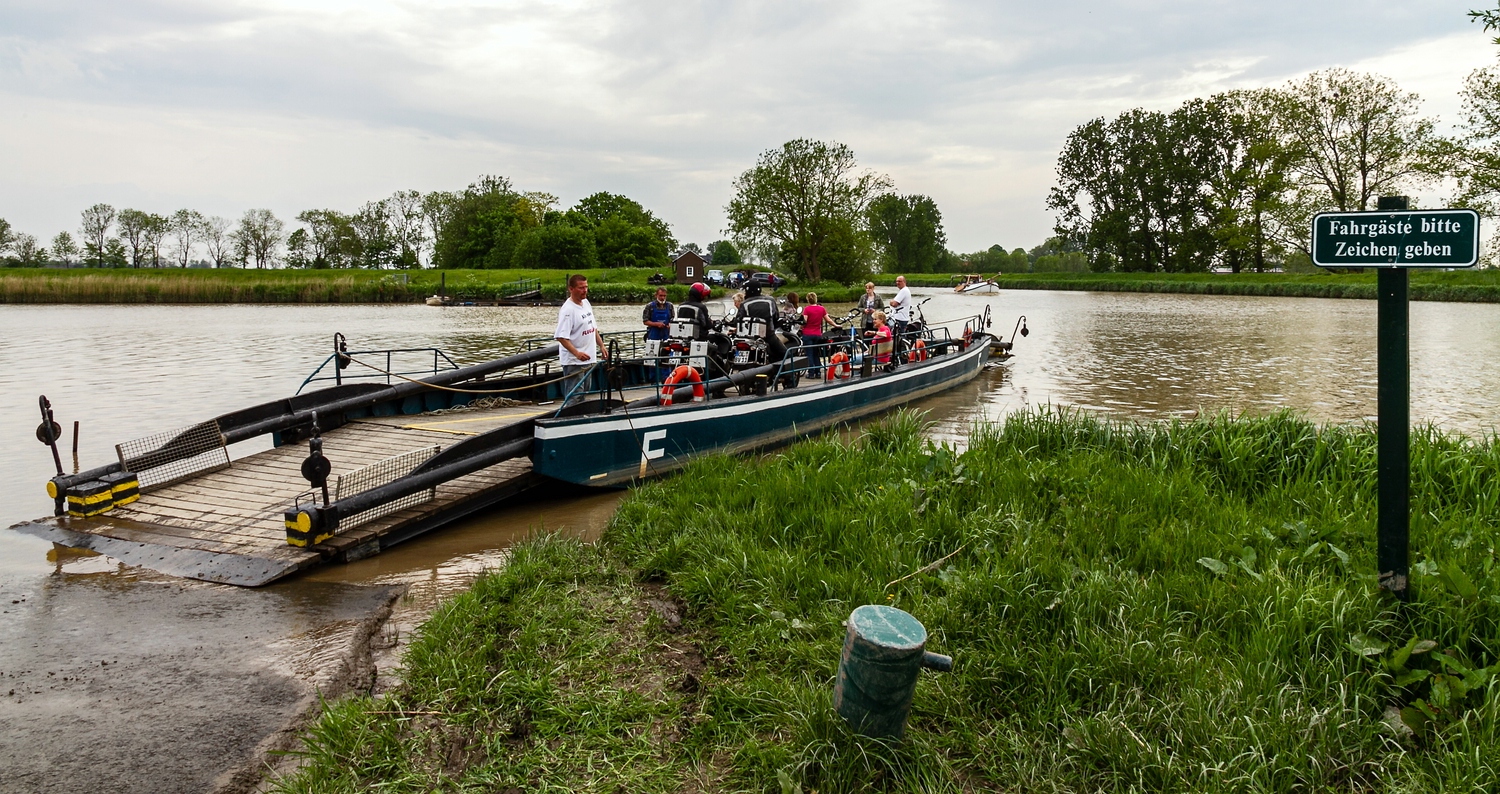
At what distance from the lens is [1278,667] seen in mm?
3879

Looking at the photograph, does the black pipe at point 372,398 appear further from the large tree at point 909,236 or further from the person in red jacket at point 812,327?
the large tree at point 909,236

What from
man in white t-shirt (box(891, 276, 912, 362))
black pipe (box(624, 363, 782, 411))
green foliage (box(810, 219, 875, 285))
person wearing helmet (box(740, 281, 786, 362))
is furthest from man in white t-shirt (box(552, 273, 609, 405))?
green foliage (box(810, 219, 875, 285))

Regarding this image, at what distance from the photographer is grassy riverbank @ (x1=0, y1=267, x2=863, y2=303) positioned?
51594mm

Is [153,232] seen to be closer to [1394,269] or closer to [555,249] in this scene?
[555,249]

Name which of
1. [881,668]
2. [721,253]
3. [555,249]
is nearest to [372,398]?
[881,668]

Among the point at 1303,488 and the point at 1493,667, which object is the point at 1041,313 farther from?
the point at 1493,667

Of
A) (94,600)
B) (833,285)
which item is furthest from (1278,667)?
(833,285)

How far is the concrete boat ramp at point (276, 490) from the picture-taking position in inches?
Result: 293

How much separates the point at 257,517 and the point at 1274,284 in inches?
2620

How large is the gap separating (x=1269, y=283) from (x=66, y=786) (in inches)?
2747

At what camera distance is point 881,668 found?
136 inches

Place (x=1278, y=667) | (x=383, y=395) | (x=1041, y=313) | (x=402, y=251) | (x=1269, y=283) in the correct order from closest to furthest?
(x=1278, y=667), (x=383, y=395), (x=1041, y=313), (x=1269, y=283), (x=402, y=251)

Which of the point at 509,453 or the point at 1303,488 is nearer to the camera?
the point at 1303,488

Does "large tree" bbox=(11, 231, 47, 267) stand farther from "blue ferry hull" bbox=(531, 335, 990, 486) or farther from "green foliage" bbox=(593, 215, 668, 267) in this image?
"blue ferry hull" bbox=(531, 335, 990, 486)
